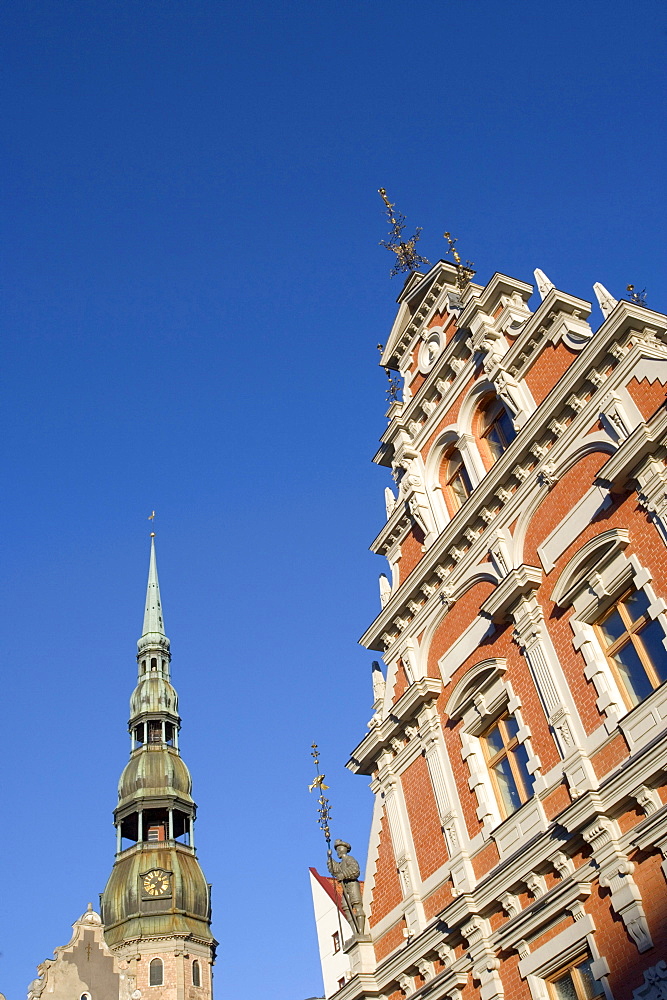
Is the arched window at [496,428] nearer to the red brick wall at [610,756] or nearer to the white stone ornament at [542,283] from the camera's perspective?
the white stone ornament at [542,283]

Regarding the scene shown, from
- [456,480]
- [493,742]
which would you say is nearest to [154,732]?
[456,480]

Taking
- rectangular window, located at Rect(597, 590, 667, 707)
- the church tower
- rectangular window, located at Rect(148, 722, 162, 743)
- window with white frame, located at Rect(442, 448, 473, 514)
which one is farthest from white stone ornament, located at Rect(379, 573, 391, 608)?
rectangular window, located at Rect(148, 722, 162, 743)

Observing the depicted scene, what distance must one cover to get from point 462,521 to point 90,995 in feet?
88.1

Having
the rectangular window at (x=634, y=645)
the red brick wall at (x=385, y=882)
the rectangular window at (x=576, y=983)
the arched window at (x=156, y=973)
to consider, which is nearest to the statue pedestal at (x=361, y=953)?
the red brick wall at (x=385, y=882)

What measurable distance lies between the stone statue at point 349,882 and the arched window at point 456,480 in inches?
268

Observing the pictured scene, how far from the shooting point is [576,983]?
1181 centimetres

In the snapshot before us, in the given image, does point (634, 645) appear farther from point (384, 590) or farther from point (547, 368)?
point (384, 590)

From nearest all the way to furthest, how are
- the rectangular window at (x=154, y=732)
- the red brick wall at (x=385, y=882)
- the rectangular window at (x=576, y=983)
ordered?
1. the rectangular window at (x=576, y=983)
2. the red brick wall at (x=385, y=882)
3. the rectangular window at (x=154, y=732)

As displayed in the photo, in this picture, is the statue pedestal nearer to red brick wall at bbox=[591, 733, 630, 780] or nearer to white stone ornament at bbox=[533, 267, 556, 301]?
red brick wall at bbox=[591, 733, 630, 780]

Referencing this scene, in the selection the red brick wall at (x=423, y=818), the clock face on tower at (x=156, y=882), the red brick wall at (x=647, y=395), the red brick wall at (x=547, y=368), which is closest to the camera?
the red brick wall at (x=647, y=395)

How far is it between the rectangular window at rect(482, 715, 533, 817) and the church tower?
2712 centimetres

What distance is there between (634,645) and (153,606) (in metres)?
48.7

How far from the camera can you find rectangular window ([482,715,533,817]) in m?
13.9

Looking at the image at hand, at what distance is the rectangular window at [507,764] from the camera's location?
13.9 meters
